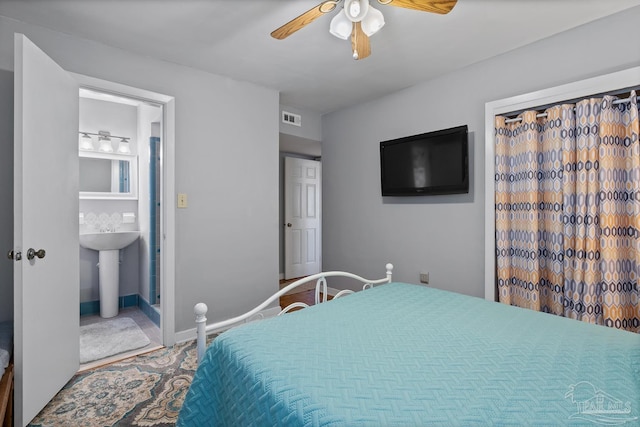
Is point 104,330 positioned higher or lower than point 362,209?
lower

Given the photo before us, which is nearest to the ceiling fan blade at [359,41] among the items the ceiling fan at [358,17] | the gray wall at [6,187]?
the ceiling fan at [358,17]

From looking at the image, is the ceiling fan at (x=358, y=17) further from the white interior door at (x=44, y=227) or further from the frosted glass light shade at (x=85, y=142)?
the frosted glass light shade at (x=85, y=142)

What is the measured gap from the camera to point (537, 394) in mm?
921

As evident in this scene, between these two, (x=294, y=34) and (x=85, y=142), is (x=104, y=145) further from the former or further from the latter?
(x=294, y=34)

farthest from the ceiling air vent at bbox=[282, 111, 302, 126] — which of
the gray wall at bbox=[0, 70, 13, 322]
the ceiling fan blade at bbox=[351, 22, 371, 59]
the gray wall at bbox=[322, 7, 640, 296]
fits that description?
the gray wall at bbox=[0, 70, 13, 322]

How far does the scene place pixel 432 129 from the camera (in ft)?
10.0

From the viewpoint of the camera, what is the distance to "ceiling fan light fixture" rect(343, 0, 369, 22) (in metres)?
1.56

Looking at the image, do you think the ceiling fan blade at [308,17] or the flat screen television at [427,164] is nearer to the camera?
the ceiling fan blade at [308,17]

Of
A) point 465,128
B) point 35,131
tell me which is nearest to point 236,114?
point 35,131

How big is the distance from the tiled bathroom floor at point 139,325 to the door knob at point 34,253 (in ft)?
3.39

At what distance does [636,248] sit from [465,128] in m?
1.41

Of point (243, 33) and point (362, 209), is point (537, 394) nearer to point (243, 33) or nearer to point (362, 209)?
point (243, 33)

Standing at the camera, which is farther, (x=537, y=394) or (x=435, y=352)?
(x=435, y=352)

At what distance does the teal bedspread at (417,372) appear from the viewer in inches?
33.5
